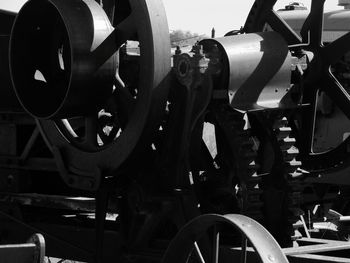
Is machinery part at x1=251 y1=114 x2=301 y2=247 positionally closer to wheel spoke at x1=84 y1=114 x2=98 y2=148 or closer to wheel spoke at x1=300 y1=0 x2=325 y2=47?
wheel spoke at x1=300 y1=0 x2=325 y2=47

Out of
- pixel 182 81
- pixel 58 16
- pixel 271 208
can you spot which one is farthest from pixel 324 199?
pixel 58 16

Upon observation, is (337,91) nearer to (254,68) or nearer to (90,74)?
(254,68)

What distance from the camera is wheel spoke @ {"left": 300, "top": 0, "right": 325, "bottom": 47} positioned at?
5.35 m

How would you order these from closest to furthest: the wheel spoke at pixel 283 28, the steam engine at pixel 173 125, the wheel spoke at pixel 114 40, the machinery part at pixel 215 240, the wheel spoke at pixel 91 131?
the machinery part at pixel 215 240, the steam engine at pixel 173 125, the wheel spoke at pixel 114 40, the wheel spoke at pixel 91 131, the wheel spoke at pixel 283 28

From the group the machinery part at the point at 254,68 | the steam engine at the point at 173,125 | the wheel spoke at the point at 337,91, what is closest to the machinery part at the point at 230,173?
the steam engine at the point at 173,125

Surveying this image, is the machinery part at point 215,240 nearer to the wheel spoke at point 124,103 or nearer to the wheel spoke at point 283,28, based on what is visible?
the wheel spoke at point 124,103

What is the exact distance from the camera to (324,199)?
6.19m

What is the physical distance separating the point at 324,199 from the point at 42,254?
7.44 feet

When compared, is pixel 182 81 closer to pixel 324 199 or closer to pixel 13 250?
pixel 13 250

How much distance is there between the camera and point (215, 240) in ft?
15.0

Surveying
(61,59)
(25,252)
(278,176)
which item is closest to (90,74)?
(61,59)

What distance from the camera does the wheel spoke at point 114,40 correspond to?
501cm

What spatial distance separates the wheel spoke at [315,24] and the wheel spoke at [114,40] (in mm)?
1056

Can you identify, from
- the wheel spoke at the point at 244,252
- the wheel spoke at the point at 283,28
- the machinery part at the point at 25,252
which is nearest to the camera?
the wheel spoke at the point at 244,252
